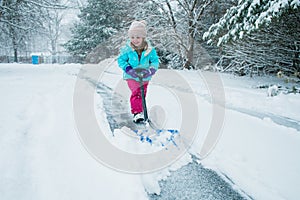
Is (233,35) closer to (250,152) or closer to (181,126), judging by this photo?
(181,126)

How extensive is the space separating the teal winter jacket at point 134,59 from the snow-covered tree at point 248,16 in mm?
2729

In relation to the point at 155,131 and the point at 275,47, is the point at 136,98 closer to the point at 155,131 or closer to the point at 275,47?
the point at 155,131

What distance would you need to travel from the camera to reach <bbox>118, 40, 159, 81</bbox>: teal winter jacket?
10.7ft

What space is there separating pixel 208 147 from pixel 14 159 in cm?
201

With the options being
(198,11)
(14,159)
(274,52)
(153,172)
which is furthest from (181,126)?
(198,11)

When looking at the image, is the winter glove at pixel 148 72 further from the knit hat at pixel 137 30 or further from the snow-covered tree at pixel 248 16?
the snow-covered tree at pixel 248 16

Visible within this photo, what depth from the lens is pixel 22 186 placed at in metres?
1.58

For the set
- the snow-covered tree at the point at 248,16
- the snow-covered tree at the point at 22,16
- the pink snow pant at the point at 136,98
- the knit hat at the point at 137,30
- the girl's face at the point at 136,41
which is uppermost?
the snow-covered tree at the point at 22,16

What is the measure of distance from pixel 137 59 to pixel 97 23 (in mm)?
17163

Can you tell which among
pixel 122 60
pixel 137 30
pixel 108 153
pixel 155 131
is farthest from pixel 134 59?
pixel 108 153

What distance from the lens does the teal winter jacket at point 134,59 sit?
3.27 metres

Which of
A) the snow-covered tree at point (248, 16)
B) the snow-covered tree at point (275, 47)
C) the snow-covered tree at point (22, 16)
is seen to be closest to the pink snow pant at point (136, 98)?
the snow-covered tree at point (248, 16)

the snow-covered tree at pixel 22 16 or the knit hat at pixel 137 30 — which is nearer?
the knit hat at pixel 137 30

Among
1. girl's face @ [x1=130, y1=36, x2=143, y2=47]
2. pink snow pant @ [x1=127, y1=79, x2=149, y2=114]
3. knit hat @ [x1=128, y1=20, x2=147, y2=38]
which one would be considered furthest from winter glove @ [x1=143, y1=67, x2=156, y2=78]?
knit hat @ [x1=128, y1=20, x2=147, y2=38]
